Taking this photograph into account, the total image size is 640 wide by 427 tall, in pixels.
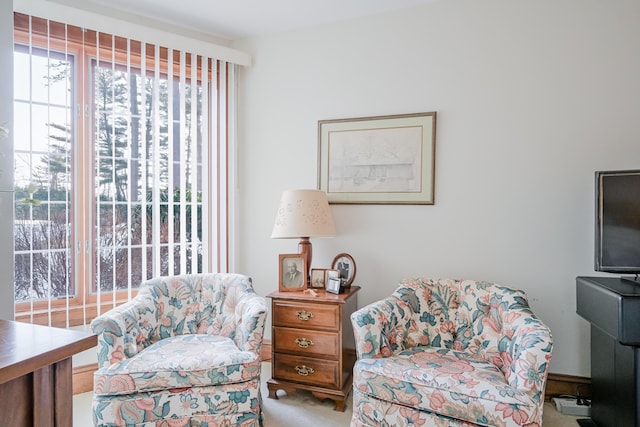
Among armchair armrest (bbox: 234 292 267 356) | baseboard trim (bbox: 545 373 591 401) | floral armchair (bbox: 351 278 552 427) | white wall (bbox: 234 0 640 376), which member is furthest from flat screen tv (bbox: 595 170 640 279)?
armchair armrest (bbox: 234 292 267 356)

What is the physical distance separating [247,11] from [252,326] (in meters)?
2.21

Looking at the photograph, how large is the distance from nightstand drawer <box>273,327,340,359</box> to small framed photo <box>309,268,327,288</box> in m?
0.36

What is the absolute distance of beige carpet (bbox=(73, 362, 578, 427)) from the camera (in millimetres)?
2209

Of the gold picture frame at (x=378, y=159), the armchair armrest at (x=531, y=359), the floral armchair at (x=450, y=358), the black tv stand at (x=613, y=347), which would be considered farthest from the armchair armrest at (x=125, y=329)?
the black tv stand at (x=613, y=347)

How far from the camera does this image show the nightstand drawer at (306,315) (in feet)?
7.84

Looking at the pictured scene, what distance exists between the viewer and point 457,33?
102 inches

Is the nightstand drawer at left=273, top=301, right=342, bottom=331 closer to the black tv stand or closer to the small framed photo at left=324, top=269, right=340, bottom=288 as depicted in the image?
the small framed photo at left=324, top=269, right=340, bottom=288

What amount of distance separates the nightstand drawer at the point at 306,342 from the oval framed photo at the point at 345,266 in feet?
1.41

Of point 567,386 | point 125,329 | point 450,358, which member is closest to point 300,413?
point 450,358

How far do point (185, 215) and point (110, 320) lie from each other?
114cm

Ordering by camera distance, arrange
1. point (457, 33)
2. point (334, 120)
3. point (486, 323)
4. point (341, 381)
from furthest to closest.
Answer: point (334, 120) → point (457, 33) → point (341, 381) → point (486, 323)

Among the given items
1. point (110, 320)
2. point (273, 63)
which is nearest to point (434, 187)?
point (273, 63)

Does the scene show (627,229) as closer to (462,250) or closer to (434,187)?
(462,250)

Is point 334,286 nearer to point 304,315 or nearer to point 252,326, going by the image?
point 304,315
